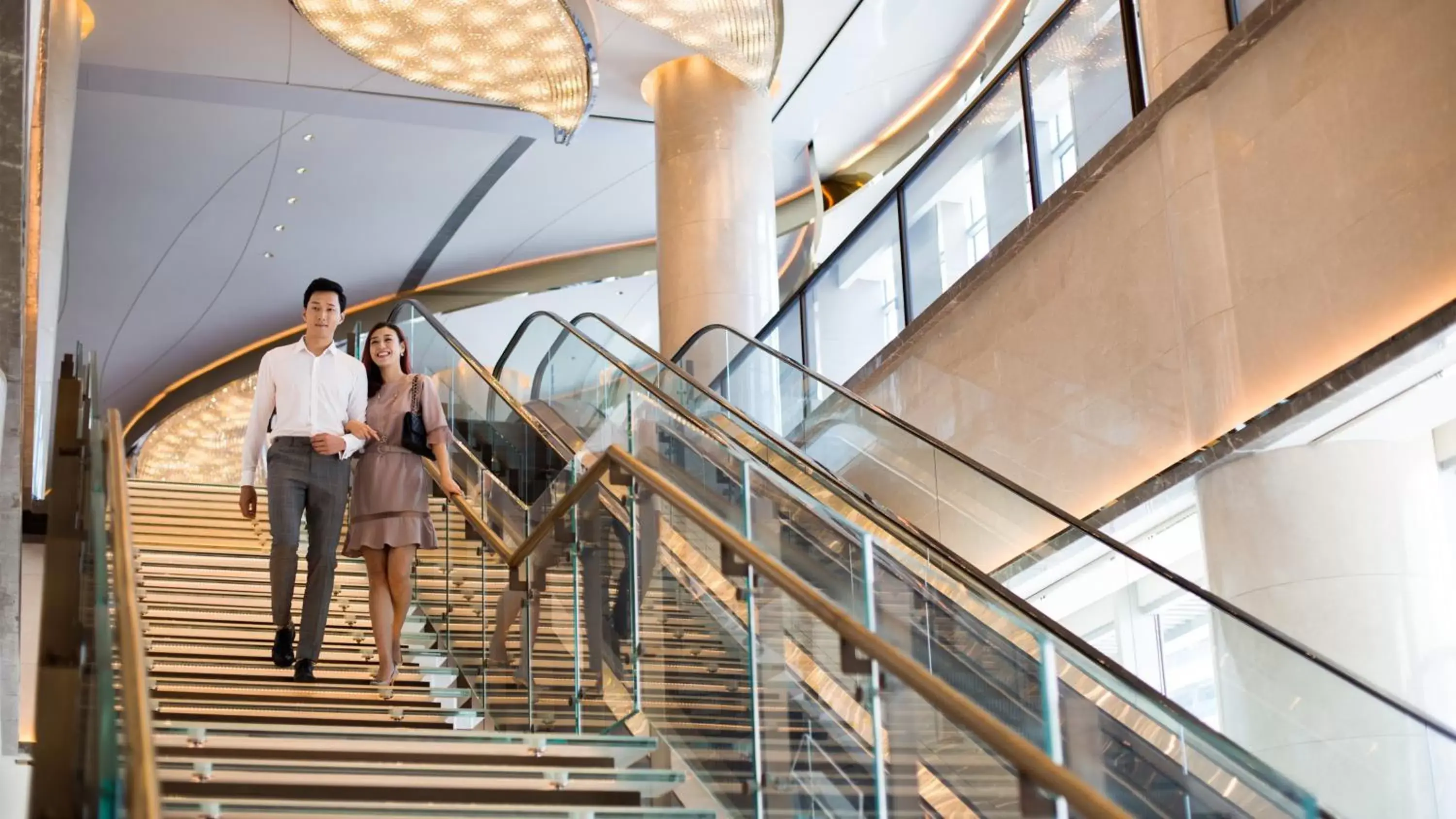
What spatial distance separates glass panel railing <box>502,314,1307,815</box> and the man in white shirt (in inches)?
50.8

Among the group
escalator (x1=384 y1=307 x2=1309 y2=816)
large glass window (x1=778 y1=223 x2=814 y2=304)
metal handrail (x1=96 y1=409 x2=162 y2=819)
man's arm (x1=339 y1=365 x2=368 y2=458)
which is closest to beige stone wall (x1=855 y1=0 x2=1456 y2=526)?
escalator (x1=384 y1=307 x2=1309 y2=816)

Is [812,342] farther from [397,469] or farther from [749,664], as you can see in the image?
[749,664]

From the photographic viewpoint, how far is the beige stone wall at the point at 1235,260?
22.0 feet

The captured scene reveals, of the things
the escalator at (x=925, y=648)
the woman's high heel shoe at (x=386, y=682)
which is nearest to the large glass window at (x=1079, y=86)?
the escalator at (x=925, y=648)

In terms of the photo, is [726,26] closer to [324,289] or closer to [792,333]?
[792,333]

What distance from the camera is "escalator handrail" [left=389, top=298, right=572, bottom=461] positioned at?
8.11 metres

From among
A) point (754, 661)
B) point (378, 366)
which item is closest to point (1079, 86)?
point (378, 366)

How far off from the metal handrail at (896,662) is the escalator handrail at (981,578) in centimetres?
61

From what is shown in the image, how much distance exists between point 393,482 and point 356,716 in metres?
1.03

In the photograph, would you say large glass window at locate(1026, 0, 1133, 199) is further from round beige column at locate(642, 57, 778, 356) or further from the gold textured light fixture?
the gold textured light fixture

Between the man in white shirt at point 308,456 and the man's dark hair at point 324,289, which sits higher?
the man's dark hair at point 324,289

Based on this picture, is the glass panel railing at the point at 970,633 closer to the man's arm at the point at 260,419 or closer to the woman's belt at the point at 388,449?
the woman's belt at the point at 388,449

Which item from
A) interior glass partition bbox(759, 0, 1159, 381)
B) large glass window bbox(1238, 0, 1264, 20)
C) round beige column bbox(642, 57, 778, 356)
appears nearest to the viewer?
large glass window bbox(1238, 0, 1264, 20)

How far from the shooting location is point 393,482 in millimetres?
6660
